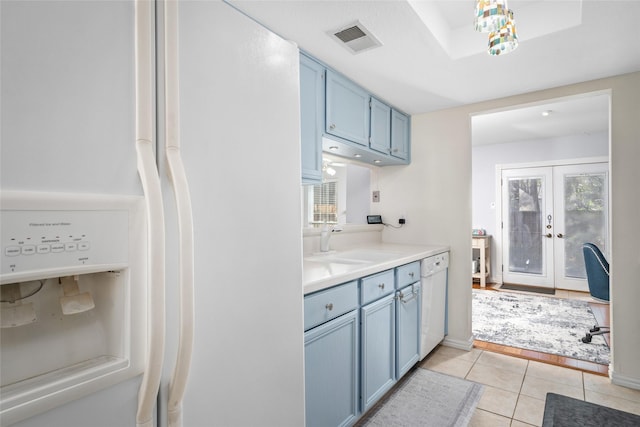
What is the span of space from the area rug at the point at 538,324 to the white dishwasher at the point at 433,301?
63 cm

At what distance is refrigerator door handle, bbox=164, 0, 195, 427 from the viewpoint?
709mm

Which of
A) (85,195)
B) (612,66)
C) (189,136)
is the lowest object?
(85,195)

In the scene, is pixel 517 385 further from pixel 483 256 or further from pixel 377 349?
pixel 483 256

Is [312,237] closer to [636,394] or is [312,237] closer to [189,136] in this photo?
[189,136]

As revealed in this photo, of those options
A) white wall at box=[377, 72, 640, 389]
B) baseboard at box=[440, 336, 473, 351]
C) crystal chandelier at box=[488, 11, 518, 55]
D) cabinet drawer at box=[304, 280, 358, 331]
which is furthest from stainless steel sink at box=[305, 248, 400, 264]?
crystal chandelier at box=[488, 11, 518, 55]

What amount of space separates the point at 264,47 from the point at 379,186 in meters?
2.62

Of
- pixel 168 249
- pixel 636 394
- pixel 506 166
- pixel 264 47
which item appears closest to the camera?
pixel 168 249

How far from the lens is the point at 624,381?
7.81 ft

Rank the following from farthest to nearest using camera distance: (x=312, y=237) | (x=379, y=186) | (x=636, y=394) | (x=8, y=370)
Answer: (x=379, y=186) < (x=312, y=237) < (x=636, y=394) < (x=8, y=370)

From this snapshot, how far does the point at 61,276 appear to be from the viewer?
583 millimetres

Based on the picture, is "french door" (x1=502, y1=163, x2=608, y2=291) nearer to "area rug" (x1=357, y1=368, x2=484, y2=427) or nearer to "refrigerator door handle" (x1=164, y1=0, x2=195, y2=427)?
"area rug" (x1=357, y1=368, x2=484, y2=427)

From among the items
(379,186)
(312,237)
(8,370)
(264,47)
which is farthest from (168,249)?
(379,186)

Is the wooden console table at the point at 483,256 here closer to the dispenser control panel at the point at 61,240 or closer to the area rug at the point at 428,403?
the area rug at the point at 428,403

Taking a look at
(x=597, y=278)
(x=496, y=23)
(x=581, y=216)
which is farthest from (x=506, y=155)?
(x=496, y=23)
